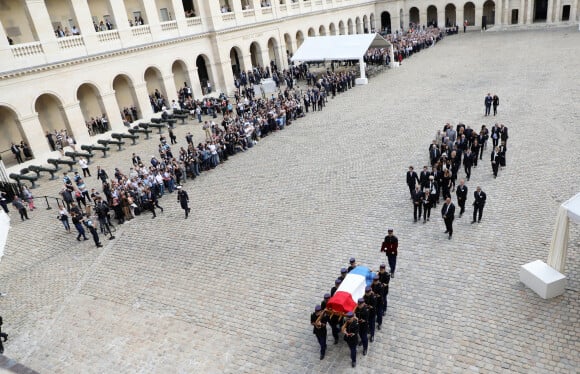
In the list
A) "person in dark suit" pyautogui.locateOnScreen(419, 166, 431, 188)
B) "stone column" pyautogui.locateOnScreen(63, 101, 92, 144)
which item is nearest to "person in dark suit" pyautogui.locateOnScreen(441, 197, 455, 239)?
"person in dark suit" pyautogui.locateOnScreen(419, 166, 431, 188)

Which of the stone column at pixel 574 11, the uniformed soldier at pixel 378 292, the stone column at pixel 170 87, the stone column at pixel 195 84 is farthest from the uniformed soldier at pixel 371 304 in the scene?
the stone column at pixel 574 11

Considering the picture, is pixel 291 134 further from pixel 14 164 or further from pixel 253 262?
pixel 14 164

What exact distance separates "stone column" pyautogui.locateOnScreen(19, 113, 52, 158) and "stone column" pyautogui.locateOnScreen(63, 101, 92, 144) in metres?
1.50

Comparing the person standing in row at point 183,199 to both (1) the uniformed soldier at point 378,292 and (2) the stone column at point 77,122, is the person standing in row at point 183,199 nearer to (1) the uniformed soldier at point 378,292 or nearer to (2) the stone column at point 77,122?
(1) the uniformed soldier at point 378,292

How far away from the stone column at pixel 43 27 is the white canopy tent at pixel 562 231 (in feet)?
75.2

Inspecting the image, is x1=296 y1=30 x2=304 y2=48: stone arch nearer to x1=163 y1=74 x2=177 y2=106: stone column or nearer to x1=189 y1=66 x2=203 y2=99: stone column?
x1=189 y1=66 x2=203 y2=99: stone column

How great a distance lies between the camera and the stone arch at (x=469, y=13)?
56000 millimetres

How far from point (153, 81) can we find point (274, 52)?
1332 centimetres

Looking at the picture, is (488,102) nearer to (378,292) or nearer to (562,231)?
(562,231)

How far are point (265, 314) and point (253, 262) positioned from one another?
7.26 feet

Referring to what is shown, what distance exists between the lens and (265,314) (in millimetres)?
9695

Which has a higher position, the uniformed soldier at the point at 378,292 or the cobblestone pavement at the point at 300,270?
the uniformed soldier at the point at 378,292

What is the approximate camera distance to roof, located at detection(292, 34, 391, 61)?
30.1 meters

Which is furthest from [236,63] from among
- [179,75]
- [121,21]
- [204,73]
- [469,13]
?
[469,13]
